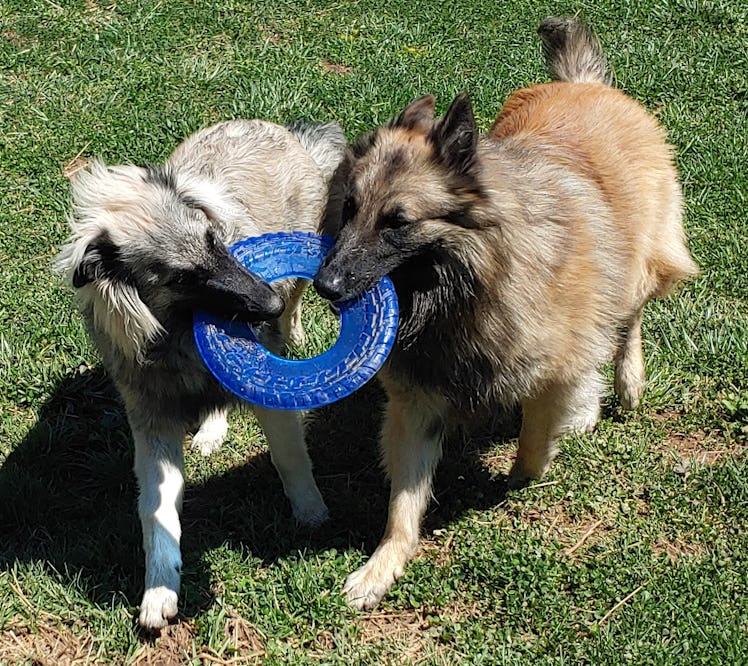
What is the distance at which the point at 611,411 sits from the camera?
477 cm

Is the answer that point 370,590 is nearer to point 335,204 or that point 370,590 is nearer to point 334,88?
point 335,204

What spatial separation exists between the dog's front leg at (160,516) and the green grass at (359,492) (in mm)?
175

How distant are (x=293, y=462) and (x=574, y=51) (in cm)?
289

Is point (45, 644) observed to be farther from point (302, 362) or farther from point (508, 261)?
point (508, 261)

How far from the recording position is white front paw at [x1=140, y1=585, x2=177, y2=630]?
363 centimetres

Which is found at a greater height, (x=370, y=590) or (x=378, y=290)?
(x=378, y=290)

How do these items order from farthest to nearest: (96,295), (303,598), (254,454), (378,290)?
(254,454) < (303,598) < (96,295) < (378,290)

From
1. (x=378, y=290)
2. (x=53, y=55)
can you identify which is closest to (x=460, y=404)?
(x=378, y=290)

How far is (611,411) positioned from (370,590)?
1748 millimetres

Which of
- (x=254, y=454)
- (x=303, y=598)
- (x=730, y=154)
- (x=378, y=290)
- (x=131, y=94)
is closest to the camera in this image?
(x=378, y=290)

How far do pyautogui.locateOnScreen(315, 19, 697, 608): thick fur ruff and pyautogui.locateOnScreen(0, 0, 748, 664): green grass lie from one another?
24cm

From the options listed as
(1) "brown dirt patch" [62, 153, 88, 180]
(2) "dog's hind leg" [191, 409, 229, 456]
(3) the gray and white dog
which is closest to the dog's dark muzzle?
(3) the gray and white dog

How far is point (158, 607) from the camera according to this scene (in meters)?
3.64

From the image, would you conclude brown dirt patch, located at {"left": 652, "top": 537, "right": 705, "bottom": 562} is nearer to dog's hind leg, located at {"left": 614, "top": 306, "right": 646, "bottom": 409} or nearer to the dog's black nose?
dog's hind leg, located at {"left": 614, "top": 306, "right": 646, "bottom": 409}
